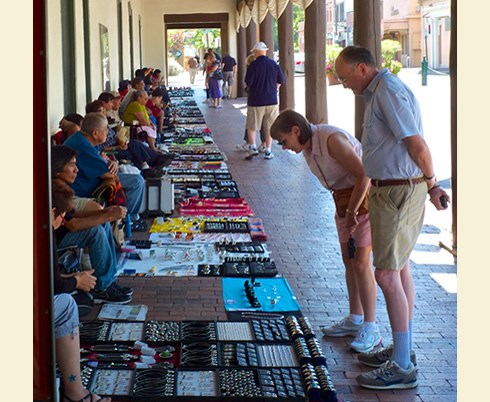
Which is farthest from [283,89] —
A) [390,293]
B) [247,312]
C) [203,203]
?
[390,293]

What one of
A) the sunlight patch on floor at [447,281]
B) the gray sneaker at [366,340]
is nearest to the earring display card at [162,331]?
the gray sneaker at [366,340]

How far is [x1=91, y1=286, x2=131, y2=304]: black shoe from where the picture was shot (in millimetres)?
5219

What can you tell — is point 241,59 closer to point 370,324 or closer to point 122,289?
point 122,289

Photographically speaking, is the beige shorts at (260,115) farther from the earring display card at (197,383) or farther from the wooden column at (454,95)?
the earring display card at (197,383)

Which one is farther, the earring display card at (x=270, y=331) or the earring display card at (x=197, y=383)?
the earring display card at (x=270, y=331)

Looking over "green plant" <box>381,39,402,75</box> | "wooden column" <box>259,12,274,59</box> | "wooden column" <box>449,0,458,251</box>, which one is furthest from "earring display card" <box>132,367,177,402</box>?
"green plant" <box>381,39,402,75</box>

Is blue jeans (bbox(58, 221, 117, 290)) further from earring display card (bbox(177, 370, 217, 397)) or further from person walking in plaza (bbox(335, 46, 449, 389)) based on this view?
person walking in plaza (bbox(335, 46, 449, 389))

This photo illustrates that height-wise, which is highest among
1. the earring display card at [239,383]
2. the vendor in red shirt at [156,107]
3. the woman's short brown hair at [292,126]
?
the vendor in red shirt at [156,107]

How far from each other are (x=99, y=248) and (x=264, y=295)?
1.06 meters

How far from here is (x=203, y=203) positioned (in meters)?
8.40

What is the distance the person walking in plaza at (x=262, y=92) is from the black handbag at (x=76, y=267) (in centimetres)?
679

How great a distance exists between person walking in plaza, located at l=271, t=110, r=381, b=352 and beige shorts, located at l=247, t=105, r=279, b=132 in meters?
7.33

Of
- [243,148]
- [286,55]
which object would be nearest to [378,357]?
[243,148]

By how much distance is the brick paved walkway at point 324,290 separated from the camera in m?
4.09
